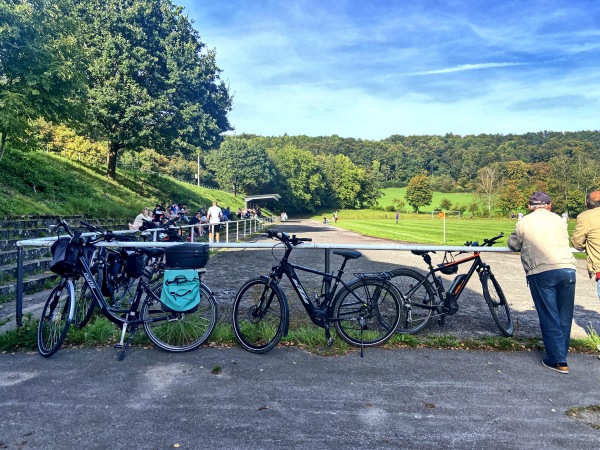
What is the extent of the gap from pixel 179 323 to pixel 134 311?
1.54ft

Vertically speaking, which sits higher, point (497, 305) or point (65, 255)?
point (65, 255)

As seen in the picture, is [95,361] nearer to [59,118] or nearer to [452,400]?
[452,400]

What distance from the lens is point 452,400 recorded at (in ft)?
11.0

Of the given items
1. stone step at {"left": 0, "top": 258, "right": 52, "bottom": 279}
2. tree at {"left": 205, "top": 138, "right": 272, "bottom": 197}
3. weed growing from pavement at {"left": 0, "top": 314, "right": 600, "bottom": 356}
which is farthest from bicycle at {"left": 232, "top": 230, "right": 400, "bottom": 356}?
tree at {"left": 205, "top": 138, "right": 272, "bottom": 197}

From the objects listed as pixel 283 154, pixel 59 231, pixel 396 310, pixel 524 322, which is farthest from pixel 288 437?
pixel 283 154

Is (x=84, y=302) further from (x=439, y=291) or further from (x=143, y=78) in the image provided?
(x=143, y=78)

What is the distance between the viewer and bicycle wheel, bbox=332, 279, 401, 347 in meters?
4.49

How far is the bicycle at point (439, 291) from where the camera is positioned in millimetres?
4883

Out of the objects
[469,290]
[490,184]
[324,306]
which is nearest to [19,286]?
[324,306]

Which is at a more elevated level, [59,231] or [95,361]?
[59,231]

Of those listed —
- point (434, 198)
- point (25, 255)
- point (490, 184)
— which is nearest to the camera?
point (25, 255)

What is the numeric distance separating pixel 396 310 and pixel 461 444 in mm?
1909

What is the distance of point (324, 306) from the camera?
450cm

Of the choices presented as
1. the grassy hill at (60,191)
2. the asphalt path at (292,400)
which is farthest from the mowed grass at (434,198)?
the asphalt path at (292,400)
